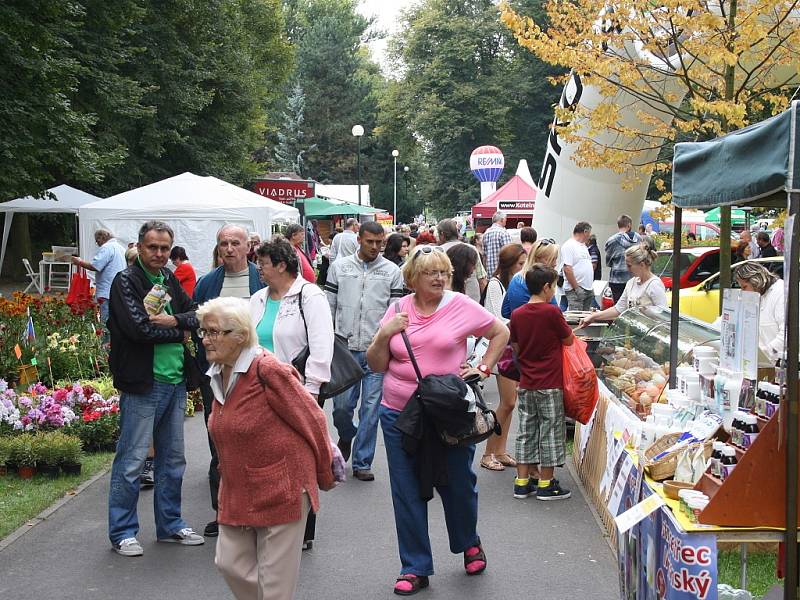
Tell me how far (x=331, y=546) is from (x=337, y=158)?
70.8 meters

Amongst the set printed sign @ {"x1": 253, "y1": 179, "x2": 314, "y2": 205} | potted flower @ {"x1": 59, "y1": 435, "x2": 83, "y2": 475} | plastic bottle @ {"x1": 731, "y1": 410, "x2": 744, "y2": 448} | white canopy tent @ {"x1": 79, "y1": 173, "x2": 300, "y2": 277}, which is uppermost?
printed sign @ {"x1": 253, "y1": 179, "x2": 314, "y2": 205}

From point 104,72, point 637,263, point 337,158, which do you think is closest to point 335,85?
point 337,158

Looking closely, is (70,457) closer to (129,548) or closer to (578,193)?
(129,548)

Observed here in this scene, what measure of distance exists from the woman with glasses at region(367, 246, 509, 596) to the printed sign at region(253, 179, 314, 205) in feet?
76.5

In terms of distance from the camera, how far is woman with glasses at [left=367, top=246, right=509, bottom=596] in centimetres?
552

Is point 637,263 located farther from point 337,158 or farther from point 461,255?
point 337,158

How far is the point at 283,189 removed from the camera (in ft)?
94.5

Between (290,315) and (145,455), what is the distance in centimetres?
133

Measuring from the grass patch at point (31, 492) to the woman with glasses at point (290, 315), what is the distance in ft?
8.13

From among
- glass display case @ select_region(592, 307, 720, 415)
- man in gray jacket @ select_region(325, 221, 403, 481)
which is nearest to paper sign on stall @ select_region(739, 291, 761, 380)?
glass display case @ select_region(592, 307, 720, 415)

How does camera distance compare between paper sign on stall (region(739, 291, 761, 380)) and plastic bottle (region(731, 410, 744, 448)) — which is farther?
paper sign on stall (region(739, 291, 761, 380))

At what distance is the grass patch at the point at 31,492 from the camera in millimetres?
7059

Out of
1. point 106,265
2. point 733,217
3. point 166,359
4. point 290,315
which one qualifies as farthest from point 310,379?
point 733,217

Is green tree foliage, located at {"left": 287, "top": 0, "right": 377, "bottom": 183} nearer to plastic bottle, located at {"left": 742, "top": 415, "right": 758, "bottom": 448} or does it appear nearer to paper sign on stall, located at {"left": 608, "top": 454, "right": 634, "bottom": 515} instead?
paper sign on stall, located at {"left": 608, "top": 454, "right": 634, "bottom": 515}
